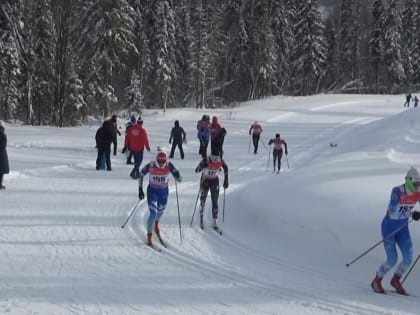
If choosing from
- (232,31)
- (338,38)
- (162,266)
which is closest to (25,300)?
(162,266)

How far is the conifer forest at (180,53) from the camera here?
35781 millimetres

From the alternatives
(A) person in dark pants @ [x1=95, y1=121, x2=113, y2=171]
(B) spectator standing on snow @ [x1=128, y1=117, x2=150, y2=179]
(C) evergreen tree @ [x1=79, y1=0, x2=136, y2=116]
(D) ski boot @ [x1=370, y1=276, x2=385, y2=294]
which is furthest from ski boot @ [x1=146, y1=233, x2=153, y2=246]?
(C) evergreen tree @ [x1=79, y1=0, x2=136, y2=116]

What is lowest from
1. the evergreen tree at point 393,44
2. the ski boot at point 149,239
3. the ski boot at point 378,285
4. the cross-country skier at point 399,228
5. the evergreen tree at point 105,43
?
the ski boot at point 378,285

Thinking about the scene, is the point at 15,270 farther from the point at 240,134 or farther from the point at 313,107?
the point at 313,107

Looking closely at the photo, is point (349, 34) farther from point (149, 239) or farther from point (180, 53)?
point (149, 239)

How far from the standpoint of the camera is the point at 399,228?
26.5 ft

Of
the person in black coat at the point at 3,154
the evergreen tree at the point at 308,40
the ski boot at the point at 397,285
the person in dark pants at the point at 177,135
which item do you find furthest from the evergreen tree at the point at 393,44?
the ski boot at the point at 397,285

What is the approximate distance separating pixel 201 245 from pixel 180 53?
51.5m

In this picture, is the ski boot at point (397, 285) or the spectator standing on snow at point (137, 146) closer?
the ski boot at point (397, 285)

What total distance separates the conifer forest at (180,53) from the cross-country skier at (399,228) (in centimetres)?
2788

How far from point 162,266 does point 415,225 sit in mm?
4368

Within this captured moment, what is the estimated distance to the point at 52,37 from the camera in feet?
122

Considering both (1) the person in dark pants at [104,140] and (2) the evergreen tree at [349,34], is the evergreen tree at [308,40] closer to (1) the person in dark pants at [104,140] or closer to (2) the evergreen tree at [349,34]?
(2) the evergreen tree at [349,34]

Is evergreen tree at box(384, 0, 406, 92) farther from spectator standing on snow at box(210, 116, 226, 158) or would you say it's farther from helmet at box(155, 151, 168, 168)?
helmet at box(155, 151, 168, 168)
